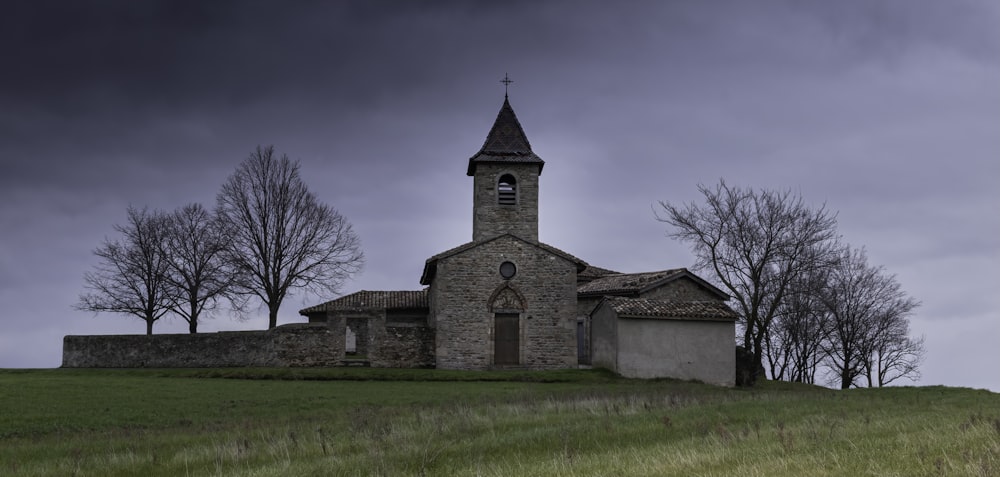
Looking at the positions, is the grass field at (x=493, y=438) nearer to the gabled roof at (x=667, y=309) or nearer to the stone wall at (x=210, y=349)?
the stone wall at (x=210, y=349)

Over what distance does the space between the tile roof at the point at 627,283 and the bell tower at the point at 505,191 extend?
3.62m

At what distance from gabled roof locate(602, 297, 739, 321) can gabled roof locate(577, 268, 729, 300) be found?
6.38 feet

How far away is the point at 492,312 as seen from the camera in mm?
36344

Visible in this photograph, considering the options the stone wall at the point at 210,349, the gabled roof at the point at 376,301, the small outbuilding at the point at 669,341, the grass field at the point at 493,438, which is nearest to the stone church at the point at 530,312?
the small outbuilding at the point at 669,341

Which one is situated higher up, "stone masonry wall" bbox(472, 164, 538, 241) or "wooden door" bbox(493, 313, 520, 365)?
"stone masonry wall" bbox(472, 164, 538, 241)

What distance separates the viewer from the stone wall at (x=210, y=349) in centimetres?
3509

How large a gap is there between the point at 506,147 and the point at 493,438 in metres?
30.4

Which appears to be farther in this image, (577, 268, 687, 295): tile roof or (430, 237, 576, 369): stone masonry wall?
(577, 268, 687, 295): tile roof

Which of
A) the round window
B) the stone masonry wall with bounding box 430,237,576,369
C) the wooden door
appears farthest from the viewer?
the round window

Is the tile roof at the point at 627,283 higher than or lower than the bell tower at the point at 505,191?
lower

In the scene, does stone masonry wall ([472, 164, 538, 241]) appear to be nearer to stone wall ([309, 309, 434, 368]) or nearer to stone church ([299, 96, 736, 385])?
stone church ([299, 96, 736, 385])

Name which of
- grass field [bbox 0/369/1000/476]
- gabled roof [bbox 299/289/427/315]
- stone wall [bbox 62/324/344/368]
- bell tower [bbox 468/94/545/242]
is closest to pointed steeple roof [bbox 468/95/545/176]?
bell tower [bbox 468/94/545/242]

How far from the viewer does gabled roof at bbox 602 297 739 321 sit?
33.3m

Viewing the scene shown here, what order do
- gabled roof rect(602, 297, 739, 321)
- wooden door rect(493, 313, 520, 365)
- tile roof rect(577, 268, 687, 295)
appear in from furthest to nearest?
tile roof rect(577, 268, 687, 295), wooden door rect(493, 313, 520, 365), gabled roof rect(602, 297, 739, 321)
